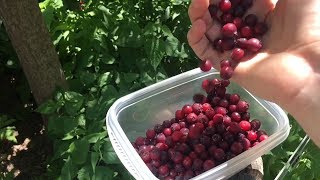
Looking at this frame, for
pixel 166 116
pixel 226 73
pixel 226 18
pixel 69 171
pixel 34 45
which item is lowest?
pixel 69 171

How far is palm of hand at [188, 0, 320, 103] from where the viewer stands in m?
1.56

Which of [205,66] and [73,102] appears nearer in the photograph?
[205,66]

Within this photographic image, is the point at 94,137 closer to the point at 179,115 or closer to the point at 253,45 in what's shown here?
the point at 179,115

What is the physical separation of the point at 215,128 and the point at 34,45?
835mm

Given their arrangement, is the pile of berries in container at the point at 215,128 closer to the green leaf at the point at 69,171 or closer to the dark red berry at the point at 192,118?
the dark red berry at the point at 192,118

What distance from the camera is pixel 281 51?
→ 5.60 feet

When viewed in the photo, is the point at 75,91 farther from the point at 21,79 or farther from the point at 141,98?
the point at 21,79

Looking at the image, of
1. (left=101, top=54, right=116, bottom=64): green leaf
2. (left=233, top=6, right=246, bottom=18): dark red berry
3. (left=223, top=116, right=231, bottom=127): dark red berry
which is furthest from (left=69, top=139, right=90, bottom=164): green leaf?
(left=233, top=6, right=246, bottom=18): dark red berry

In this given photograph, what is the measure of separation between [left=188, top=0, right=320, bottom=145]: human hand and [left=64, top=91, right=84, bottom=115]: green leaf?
537 millimetres

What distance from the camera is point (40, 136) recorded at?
265cm

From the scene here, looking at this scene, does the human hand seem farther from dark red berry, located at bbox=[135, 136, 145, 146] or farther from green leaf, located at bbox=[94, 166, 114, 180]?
green leaf, located at bbox=[94, 166, 114, 180]

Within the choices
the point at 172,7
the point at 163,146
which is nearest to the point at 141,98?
the point at 163,146

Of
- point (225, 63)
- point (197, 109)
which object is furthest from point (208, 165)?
point (225, 63)

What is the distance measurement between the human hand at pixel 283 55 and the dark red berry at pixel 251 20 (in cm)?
5
